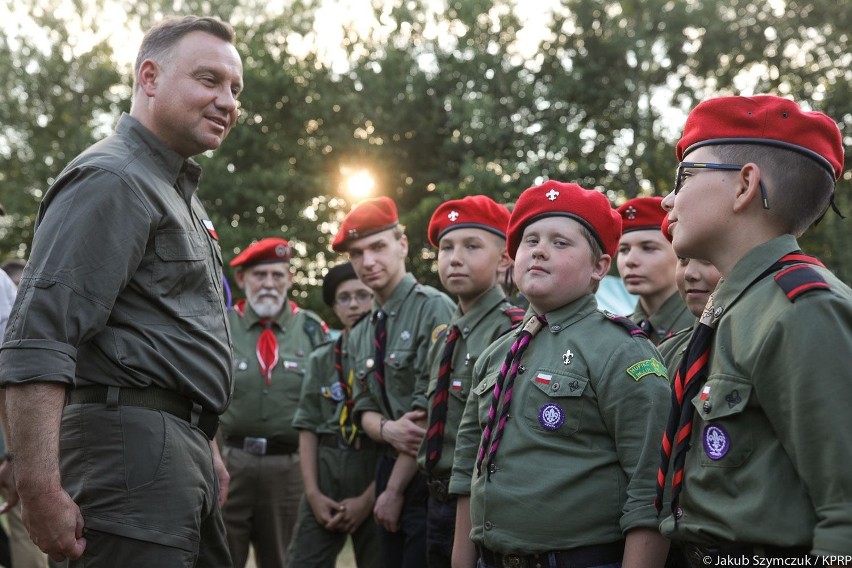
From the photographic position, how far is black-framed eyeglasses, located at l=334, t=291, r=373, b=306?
21.5 ft

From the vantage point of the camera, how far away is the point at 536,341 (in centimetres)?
315

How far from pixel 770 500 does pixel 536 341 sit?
1310 millimetres

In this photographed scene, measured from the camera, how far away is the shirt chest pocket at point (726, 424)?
1999mm

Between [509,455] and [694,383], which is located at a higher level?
[694,383]

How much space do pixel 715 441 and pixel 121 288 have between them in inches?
72.8

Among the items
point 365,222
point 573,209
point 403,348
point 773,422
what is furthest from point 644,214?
point 773,422

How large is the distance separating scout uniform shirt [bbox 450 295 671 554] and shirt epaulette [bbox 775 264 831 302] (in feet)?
2.76

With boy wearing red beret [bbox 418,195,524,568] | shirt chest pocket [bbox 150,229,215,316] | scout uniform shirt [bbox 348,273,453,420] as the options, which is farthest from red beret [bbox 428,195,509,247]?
shirt chest pocket [bbox 150,229,215,316]

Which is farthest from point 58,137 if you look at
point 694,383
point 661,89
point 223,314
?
point 694,383

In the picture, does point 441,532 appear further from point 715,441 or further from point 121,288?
point 715,441

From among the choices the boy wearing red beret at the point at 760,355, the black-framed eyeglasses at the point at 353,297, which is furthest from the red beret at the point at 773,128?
the black-framed eyeglasses at the point at 353,297

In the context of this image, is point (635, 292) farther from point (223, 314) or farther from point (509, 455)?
point (223, 314)

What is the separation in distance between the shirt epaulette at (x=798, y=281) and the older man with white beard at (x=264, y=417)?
14.7 feet

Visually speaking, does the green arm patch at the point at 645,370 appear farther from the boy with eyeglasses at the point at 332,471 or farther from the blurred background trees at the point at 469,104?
the blurred background trees at the point at 469,104
